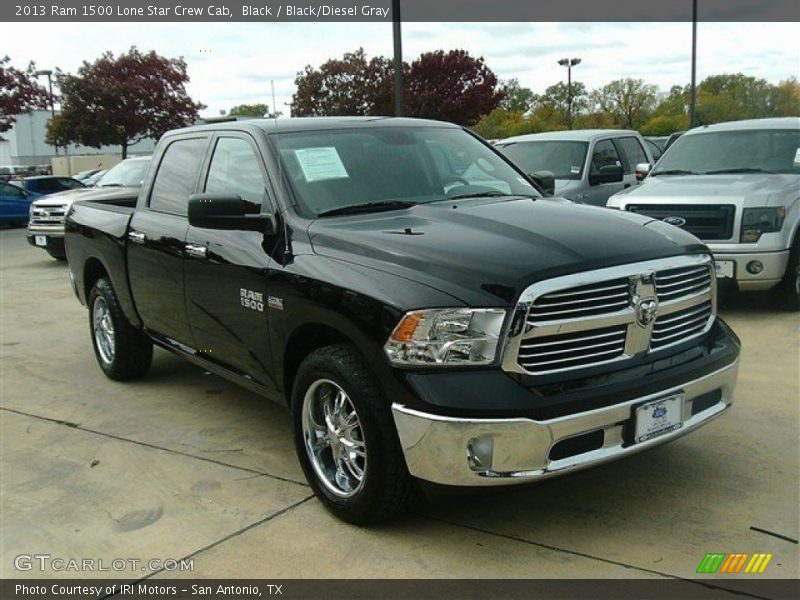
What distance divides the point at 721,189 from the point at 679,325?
14.6 feet

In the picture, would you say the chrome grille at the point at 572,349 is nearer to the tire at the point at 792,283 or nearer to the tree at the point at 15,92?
the tire at the point at 792,283

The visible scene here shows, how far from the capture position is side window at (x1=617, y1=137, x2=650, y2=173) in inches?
447

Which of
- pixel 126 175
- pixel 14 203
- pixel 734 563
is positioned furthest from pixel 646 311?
pixel 14 203

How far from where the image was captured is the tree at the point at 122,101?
38.4m

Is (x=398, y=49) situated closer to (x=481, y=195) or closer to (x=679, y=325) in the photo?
(x=481, y=195)

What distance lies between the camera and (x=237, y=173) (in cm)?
462

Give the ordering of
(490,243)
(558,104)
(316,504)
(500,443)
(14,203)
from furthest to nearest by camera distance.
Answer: (558,104) → (14,203) → (316,504) → (490,243) → (500,443)

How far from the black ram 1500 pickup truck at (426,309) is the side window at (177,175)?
5cm

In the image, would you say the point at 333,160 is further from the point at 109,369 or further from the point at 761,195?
the point at 761,195

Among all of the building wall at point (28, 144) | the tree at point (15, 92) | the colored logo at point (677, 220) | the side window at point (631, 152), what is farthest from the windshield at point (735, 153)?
the building wall at point (28, 144)

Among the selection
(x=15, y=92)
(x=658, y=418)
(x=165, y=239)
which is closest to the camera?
(x=658, y=418)
